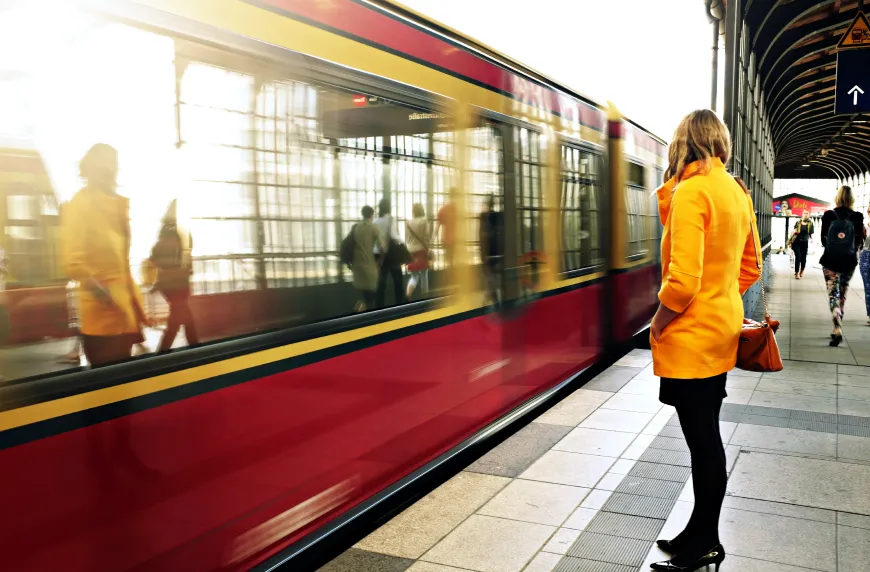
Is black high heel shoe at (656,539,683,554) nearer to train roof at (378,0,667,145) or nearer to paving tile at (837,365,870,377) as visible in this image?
train roof at (378,0,667,145)

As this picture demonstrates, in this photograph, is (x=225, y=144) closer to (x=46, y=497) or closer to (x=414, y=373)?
(x=46, y=497)

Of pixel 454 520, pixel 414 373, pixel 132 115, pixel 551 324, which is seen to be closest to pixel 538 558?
pixel 454 520

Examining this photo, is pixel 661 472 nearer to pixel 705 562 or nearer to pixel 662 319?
pixel 705 562

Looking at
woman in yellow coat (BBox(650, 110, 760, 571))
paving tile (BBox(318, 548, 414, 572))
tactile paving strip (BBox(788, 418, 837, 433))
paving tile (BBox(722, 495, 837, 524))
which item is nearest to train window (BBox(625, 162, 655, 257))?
tactile paving strip (BBox(788, 418, 837, 433))

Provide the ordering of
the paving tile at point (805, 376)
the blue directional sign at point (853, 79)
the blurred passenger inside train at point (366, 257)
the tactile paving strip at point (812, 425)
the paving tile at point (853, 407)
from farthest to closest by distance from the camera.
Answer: the blue directional sign at point (853, 79), the paving tile at point (805, 376), the paving tile at point (853, 407), the tactile paving strip at point (812, 425), the blurred passenger inside train at point (366, 257)

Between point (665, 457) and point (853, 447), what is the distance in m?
1.30

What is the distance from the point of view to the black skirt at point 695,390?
343 cm

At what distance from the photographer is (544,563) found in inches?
145

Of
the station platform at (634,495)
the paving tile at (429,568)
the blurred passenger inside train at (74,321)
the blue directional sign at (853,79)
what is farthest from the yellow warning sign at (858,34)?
the blurred passenger inside train at (74,321)

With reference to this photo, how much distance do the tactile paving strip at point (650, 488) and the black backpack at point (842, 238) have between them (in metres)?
6.87

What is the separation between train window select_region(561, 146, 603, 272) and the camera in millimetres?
7234

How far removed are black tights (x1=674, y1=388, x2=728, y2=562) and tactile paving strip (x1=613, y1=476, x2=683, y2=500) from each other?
3.23ft

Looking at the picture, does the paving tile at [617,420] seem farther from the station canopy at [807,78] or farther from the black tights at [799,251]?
the black tights at [799,251]

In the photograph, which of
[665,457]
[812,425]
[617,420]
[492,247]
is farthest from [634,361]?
[492,247]
